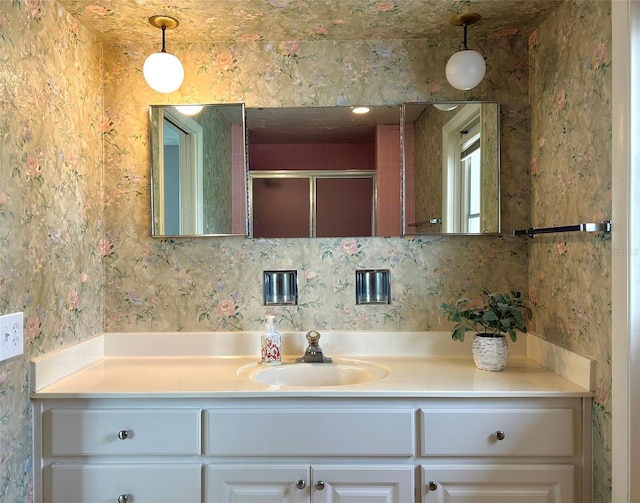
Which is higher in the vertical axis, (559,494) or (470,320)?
(470,320)

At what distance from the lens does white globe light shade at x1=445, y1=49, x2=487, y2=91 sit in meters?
1.69

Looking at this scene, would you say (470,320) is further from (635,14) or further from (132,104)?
(132,104)

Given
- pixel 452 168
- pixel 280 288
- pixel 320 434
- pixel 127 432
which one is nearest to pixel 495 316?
pixel 452 168

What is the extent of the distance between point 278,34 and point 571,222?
128cm

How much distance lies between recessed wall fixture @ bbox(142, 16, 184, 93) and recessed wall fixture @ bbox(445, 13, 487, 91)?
1.02 meters

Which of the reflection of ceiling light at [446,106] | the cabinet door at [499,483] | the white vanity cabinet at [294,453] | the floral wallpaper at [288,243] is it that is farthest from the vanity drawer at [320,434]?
the reflection of ceiling light at [446,106]

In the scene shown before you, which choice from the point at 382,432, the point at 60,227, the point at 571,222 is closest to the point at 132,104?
the point at 60,227

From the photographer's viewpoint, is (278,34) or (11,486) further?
(278,34)

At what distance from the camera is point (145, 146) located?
188 centimetres

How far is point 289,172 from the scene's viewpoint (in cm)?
188

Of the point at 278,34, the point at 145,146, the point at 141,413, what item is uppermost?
the point at 278,34

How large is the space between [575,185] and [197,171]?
4.56 ft

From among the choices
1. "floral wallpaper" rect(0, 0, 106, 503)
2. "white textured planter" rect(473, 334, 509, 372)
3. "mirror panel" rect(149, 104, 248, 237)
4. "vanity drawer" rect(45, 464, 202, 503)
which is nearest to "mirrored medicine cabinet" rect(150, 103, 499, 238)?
"mirror panel" rect(149, 104, 248, 237)

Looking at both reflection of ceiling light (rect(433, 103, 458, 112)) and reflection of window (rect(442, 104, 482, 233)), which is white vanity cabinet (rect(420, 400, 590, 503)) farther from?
reflection of ceiling light (rect(433, 103, 458, 112))
